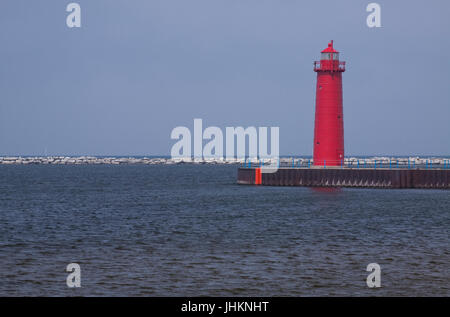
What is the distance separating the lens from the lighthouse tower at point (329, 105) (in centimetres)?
5291

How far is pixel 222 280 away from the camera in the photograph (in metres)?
19.2

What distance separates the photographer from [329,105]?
5300 cm

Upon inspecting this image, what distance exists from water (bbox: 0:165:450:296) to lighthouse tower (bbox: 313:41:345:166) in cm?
665

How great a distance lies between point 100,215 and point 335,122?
21.3 metres

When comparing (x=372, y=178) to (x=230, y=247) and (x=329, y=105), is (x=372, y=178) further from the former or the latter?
(x=230, y=247)

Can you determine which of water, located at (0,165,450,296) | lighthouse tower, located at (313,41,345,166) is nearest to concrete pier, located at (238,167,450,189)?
lighthouse tower, located at (313,41,345,166)

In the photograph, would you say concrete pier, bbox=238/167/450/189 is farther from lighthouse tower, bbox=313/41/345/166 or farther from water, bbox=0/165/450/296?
water, bbox=0/165/450/296

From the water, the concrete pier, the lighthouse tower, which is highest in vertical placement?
the lighthouse tower

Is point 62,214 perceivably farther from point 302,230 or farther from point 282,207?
point 302,230

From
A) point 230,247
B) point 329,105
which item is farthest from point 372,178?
point 230,247

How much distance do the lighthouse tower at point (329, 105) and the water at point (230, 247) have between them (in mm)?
6646

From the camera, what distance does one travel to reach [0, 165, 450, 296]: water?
1852 centimetres

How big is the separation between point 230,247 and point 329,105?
2920cm
